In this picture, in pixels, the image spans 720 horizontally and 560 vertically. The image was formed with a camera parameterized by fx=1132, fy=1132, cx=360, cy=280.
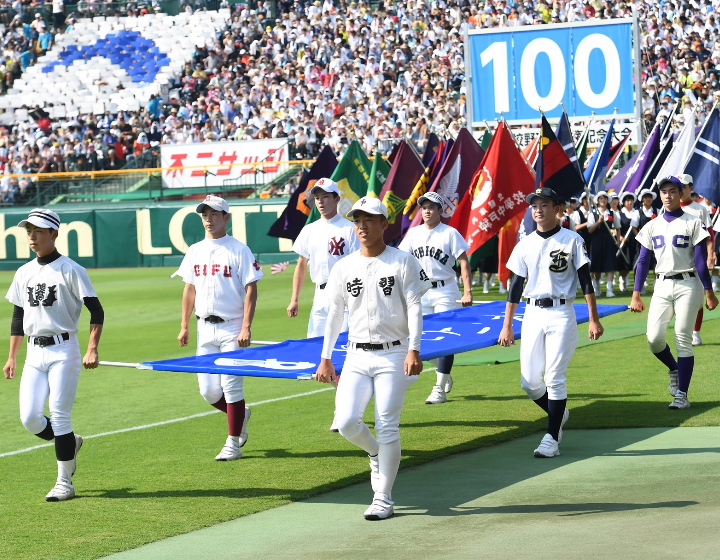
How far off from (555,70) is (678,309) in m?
17.1

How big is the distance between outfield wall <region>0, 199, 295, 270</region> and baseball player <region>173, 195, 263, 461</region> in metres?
24.2

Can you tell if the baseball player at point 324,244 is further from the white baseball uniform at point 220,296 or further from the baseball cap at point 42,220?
the baseball cap at point 42,220

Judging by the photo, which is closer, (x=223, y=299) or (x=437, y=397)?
(x=223, y=299)

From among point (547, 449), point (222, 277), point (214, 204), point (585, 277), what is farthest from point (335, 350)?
point (585, 277)

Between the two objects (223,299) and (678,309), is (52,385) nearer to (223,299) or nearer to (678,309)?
(223,299)

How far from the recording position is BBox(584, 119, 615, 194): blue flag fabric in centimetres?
2295

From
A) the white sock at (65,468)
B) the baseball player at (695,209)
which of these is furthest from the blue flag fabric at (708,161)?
the white sock at (65,468)

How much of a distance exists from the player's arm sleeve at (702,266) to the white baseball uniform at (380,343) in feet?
14.0

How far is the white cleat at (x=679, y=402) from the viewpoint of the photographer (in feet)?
34.8

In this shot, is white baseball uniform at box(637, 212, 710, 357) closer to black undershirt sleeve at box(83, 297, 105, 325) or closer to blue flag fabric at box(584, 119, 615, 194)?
A: black undershirt sleeve at box(83, 297, 105, 325)

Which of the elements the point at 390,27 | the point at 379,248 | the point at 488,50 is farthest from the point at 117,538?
the point at 390,27

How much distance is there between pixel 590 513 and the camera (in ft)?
22.6

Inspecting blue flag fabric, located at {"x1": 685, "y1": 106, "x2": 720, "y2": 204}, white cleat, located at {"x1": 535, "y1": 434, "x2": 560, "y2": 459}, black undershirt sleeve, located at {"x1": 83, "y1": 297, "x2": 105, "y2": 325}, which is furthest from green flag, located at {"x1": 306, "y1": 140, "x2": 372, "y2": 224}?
black undershirt sleeve, located at {"x1": 83, "y1": 297, "x2": 105, "y2": 325}

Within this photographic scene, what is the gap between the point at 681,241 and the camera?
10734 millimetres
